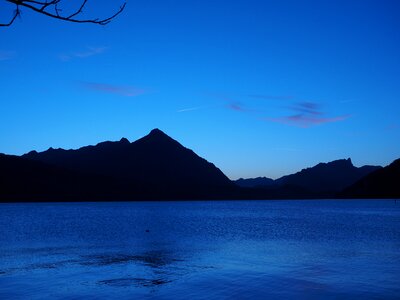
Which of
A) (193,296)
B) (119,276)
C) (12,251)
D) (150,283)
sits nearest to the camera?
(193,296)

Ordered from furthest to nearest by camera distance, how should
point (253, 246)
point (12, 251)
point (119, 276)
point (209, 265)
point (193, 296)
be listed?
1. point (253, 246)
2. point (12, 251)
3. point (209, 265)
4. point (119, 276)
5. point (193, 296)

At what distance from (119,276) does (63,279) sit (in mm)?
4066

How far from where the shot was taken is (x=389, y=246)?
2152 inches

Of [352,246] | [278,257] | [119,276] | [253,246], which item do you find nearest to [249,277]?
[119,276]

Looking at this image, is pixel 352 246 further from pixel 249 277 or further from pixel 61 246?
pixel 61 246

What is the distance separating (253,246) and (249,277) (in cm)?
2352

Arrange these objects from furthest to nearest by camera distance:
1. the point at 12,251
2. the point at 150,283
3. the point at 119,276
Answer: the point at 12,251
the point at 119,276
the point at 150,283

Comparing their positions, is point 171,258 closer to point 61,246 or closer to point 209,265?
point 209,265

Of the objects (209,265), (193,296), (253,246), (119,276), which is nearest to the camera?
(193,296)

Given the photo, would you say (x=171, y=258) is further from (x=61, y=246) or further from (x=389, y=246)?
(x=389, y=246)

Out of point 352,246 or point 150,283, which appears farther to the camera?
point 352,246

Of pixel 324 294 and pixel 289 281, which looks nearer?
pixel 324 294

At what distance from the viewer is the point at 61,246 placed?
5534 centimetres

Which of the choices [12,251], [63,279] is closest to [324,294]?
[63,279]
